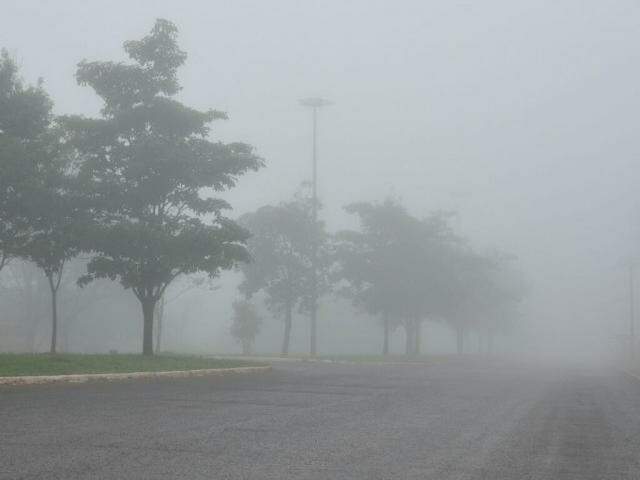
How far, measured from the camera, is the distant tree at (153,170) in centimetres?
2416

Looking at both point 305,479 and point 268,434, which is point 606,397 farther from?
point 305,479

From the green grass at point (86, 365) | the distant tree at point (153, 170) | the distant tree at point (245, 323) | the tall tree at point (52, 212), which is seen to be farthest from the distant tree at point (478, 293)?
the tall tree at point (52, 212)

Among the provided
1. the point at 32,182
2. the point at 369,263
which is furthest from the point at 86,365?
the point at 369,263

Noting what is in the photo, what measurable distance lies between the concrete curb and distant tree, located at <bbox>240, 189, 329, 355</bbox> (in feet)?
66.3

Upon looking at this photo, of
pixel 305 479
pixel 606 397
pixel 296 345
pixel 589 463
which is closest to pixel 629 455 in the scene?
pixel 589 463

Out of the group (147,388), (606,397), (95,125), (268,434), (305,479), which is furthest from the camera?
(95,125)

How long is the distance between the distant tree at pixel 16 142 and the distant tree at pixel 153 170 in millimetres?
1085

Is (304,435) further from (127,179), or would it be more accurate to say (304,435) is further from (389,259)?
(389,259)

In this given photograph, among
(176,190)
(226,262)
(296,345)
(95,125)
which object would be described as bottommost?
(296,345)

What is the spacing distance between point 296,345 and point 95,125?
57.6 m

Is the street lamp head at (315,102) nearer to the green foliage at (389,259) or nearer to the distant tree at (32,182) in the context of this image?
the green foliage at (389,259)

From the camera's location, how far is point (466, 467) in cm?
809

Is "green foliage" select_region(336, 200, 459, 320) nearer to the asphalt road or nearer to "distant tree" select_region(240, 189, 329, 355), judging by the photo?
"distant tree" select_region(240, 189, 329, 355)

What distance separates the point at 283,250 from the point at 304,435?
35538 millimetres
